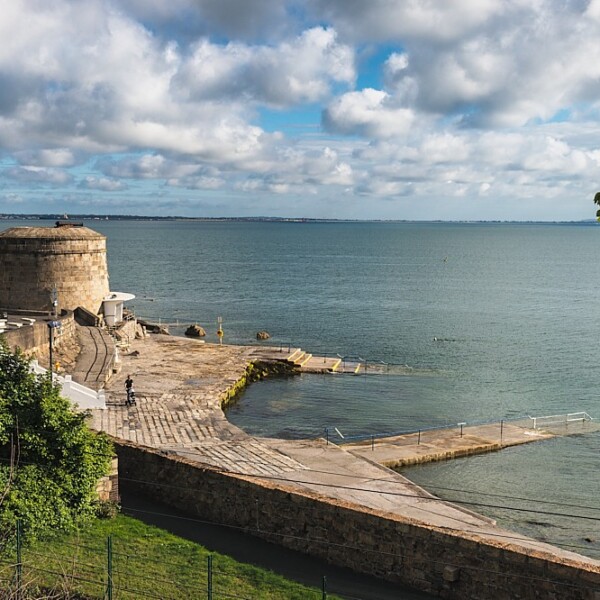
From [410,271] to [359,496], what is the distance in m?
108

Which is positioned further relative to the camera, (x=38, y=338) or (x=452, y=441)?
(x=38, y=338)

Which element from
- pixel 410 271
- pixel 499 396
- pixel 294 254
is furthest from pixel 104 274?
pixel 294 254

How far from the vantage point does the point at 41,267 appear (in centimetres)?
4300

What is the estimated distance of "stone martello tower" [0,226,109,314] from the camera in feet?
141

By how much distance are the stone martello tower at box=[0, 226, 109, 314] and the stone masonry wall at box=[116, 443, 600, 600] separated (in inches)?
870

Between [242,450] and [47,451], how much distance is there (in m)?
8.80

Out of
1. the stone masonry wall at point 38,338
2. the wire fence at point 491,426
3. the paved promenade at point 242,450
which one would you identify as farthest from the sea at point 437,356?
the stone masonry wall at point 38,338

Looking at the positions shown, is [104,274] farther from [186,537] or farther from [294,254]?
[294,254]

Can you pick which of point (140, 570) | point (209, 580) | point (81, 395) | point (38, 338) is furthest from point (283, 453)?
point (38, 338)

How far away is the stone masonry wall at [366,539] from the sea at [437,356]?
17.8 feet

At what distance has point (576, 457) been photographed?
30.4 metres

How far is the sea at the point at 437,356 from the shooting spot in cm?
2725

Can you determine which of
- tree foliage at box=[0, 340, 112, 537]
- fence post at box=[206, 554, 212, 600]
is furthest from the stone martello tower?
fence post at box=[206, 554, 212, 600]

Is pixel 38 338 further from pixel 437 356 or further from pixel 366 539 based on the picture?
pixel 437 356
